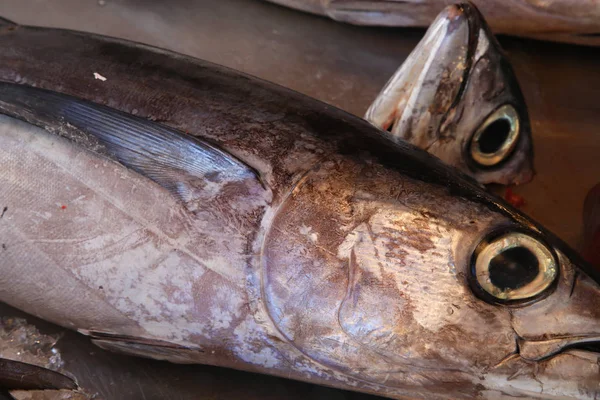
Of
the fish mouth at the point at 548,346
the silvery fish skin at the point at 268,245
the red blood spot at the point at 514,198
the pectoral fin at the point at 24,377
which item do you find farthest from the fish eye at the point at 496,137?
the pectoral fin at the point at 24,377

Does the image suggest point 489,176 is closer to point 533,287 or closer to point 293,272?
point 533,287

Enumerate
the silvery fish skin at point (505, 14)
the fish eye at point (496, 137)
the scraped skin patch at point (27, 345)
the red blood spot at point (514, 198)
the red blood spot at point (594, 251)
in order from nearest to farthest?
the scraped skin patch at point (27, 345) → the red blood spot at point (594, 251) → the fish eye at point (496, 137) → the red blood spot at point (514, 198) → the silvery fish skin at point (505, 14)

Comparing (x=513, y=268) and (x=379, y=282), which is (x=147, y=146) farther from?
(x=513, y=268)

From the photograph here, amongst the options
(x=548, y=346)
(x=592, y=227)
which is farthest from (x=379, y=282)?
(x=592, y=227)

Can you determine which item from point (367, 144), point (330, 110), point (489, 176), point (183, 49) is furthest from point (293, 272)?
point (183, 49)

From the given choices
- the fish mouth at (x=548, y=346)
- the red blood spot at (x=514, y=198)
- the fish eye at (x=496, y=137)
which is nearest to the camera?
the fish mouth at (x=548, y=346)

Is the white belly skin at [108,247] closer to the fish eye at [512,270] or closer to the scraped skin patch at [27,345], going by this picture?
the scraped skin patch at [27,345]

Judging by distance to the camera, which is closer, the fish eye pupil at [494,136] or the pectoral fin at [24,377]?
the pectoral fin at [24,377]

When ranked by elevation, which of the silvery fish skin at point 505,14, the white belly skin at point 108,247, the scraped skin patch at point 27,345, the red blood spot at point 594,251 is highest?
the silvery fish skin at point 505,14

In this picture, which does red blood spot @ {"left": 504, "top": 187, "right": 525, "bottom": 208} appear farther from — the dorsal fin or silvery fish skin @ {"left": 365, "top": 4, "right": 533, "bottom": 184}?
the dorsal fin
